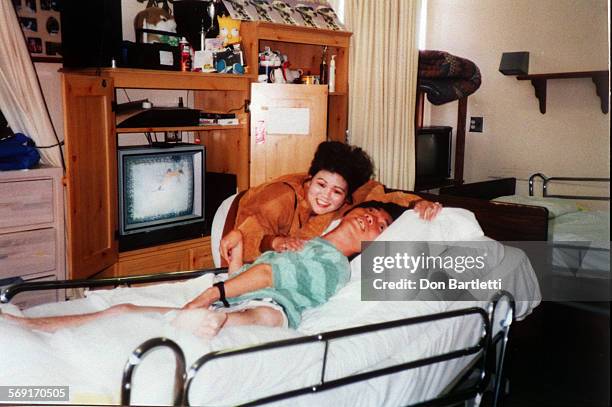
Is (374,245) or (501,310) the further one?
(374,245)

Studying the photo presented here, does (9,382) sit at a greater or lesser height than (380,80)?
lesser

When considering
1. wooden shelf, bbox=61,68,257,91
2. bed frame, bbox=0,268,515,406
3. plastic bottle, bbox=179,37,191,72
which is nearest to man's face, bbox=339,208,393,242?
bed frame, bbox=0,268,515,406

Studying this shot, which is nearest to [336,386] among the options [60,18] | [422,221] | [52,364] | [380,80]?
[52,364]

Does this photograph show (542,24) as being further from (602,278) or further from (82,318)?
(82,318)

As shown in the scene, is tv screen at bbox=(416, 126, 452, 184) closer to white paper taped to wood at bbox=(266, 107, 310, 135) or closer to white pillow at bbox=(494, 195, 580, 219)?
white pillow at bbox=(494, 195, 580, 219)

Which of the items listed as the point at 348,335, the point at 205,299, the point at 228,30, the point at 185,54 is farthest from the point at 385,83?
the point at 348,335

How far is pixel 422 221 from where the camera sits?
2.19m

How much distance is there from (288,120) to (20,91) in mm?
1450

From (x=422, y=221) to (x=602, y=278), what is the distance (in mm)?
1225

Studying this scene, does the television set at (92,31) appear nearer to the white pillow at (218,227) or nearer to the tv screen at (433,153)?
the white pillow at (218,227)

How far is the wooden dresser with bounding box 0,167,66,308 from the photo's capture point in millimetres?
2555

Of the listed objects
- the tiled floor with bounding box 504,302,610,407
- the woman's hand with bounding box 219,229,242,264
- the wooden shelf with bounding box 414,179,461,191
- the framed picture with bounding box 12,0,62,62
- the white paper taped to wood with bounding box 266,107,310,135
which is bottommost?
the tiled floor with bounding box 504,302,610,407

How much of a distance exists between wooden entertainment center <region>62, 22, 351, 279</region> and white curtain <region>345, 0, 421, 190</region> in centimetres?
16

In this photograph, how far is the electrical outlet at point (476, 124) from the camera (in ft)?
15.8
